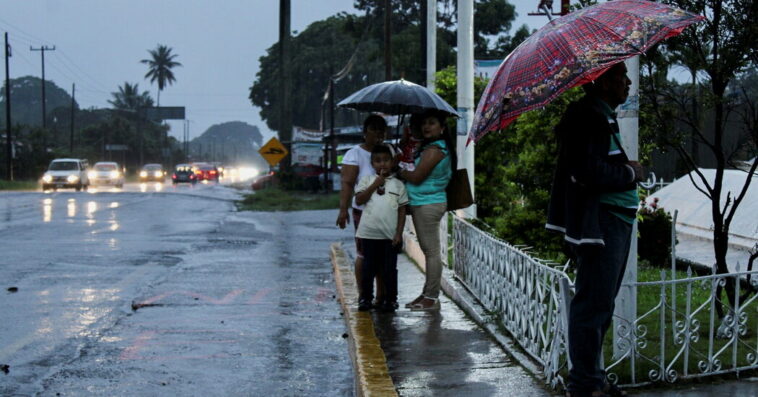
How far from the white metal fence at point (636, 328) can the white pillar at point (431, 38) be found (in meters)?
7.32

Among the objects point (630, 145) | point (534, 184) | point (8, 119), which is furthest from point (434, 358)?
point (8, 119)

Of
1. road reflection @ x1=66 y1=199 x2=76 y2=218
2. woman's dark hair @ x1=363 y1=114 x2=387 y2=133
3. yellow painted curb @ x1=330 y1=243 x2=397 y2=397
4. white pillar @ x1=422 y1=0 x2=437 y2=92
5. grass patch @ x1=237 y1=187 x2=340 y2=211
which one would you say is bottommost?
grass patch @ x1=237 y1=187 x2=340 y2=211

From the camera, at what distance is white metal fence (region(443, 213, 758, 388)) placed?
220 inches

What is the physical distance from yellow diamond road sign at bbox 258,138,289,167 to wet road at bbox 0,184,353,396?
46.1ft

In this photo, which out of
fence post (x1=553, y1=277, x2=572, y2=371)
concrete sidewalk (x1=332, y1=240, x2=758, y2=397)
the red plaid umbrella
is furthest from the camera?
concrete sidewalk (x1=332, y1=240, x2=758, y2=397)

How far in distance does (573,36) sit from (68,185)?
1832 inches

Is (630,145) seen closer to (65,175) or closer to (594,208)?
A: (594,208)

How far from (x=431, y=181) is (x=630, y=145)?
9.55 feet

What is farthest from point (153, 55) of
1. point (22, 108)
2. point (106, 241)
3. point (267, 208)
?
point (106, 241)

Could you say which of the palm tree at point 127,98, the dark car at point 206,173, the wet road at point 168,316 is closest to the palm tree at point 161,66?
the palm tree at point 127,98

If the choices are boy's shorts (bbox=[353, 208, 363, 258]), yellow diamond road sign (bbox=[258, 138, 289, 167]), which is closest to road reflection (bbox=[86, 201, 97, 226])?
yellow diamond road sign (bbox=[258, 138, 289, 167])

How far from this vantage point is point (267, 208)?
32031 millimetres

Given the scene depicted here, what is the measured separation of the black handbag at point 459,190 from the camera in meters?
8.73

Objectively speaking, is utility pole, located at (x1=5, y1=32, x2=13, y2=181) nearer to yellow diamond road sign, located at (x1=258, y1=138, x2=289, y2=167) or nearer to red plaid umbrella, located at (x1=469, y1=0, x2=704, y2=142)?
yellow diamond road sign, located at (x1=258, y1=138, x2=289, y2=167)
